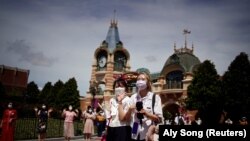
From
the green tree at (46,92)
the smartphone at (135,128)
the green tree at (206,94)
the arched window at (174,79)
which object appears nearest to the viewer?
the smartphone at (135,128)

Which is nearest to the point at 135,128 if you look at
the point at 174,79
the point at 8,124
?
the point at 8,124

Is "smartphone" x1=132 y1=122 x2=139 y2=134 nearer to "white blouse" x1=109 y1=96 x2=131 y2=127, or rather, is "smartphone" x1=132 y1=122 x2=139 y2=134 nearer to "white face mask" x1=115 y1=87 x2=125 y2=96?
"white blouse" x1=109 y1=96 x2=131 y2=127

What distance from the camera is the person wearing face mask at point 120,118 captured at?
5270 mm

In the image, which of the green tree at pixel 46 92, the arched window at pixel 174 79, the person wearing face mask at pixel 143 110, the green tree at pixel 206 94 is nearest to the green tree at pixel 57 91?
the green tree at pixel 46 92

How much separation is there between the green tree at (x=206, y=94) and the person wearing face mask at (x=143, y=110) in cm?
2794

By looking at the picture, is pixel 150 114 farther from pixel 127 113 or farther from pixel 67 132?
pixel 67 132

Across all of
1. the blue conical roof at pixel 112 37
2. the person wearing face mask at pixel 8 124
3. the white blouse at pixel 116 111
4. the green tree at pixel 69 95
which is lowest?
the person wearing face mask at pixel 8 124

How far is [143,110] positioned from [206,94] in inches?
1131

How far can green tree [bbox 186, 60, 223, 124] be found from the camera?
3212cm

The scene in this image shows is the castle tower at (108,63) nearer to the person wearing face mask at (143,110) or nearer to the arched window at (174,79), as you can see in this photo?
the arched window at (174,79)

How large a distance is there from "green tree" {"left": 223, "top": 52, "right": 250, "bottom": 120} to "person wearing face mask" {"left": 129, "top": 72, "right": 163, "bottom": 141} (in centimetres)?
2606

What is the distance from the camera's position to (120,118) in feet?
17.2

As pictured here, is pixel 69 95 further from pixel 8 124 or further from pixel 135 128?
pixel 135 128

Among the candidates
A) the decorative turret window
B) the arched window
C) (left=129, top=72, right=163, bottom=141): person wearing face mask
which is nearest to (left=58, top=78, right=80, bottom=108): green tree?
the decorative turret window
